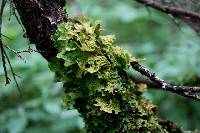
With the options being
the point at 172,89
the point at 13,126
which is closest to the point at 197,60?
the point at 13,126

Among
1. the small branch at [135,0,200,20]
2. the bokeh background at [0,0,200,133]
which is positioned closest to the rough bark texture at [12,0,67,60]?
the small branch at [135,0,200,20]

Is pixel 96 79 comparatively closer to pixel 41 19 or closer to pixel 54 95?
pixel 41 19

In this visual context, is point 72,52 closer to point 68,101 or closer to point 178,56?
point 68,101

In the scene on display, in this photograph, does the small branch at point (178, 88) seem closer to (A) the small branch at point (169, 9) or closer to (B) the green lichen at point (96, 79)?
(B) the green lichen at point (96, 79)

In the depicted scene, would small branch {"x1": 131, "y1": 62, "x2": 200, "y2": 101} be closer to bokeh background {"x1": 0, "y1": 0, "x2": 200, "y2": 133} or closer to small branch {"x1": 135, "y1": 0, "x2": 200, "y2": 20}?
small branch {"x1": 135, "y1": 0, "x2": 200, "y2": 20}

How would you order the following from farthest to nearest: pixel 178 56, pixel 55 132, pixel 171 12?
pixel 178 56, pixel 55 132, pixel 171 12

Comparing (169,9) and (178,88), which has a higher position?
(169,9)

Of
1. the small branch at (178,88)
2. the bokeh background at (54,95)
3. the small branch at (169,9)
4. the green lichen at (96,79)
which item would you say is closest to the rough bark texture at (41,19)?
the green lichen at (96,79)

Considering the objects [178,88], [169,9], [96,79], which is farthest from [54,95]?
[178,88]
